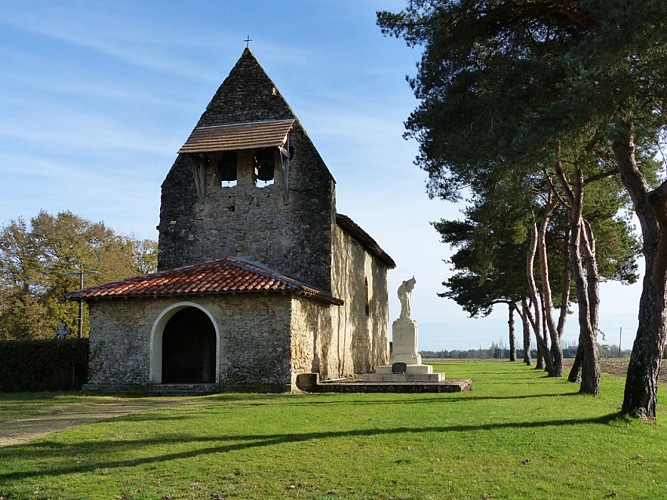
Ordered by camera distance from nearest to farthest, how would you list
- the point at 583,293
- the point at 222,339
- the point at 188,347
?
the point at 583,293 < the point at 222,339 < the point at 188,347

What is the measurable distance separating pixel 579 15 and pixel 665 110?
252 cm

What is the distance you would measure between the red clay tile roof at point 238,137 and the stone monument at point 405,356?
21.6ft

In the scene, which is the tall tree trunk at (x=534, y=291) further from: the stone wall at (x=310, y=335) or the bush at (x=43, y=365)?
the bush at (x=43, y=365)

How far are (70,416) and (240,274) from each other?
704 centimetres

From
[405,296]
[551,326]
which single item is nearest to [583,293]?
[405,296]

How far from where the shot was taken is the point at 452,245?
41281 mm

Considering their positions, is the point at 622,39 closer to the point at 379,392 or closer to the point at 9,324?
the point at 379,392

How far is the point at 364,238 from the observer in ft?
86.6

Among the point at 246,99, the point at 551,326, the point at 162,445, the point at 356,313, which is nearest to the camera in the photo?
the point at 162,445

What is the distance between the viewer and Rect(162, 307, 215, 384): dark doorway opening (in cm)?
2225

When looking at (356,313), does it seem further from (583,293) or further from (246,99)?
(583,293)

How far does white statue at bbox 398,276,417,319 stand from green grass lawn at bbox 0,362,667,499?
7736 mm

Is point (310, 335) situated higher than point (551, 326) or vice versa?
point (551, 326)


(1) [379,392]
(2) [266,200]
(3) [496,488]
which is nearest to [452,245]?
(2) [266,200]
